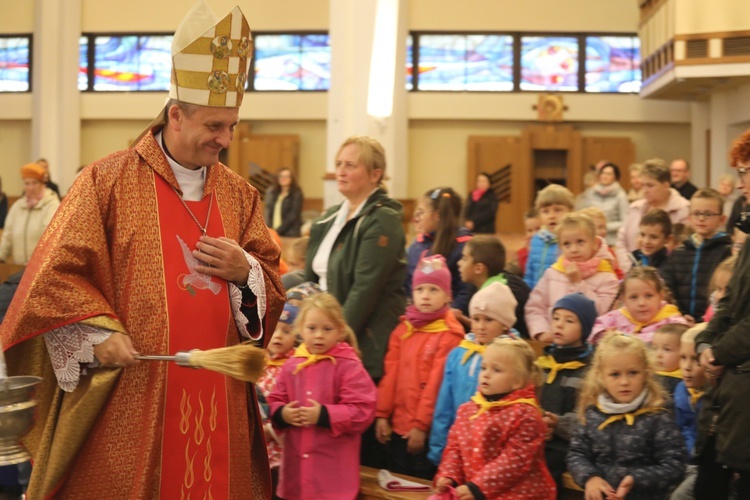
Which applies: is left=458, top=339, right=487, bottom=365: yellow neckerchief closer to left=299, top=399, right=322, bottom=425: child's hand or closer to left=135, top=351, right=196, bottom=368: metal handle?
left=299, top=399, right=322, bottom=425: child's hand

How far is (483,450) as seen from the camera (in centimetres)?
399

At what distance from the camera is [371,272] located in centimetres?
480

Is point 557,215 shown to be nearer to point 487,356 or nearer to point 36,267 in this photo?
point 487,356

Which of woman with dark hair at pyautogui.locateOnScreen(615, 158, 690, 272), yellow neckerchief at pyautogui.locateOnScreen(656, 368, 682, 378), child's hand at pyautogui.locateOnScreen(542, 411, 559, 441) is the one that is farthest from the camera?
woman with dark hair at pyautogui.locateOnScreen(615, 158, 690, 272)

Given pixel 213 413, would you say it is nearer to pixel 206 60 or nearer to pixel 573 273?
pixel 206 60

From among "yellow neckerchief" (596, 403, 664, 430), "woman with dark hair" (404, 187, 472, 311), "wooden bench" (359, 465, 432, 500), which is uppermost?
"woman with dark hair" (404, 187, 472, 311)

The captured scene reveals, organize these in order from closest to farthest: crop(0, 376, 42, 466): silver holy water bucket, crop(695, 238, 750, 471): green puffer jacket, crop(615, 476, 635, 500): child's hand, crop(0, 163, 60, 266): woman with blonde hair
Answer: crop(0, 376, 42, 466): silver holy water bucket → crop(695, 238, 750, 471): green puffer jacket → crop(615, 476, 635, 500): child's hand → crop(0, 163, 60, 266): woman with blonde hair

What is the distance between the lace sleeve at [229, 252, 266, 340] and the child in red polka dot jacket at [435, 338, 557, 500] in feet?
4.09

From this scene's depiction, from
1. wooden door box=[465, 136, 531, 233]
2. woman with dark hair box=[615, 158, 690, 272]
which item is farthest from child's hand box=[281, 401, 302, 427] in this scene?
wooden door box=[465, 136, 531, 233]

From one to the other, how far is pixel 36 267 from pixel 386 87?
889 cm

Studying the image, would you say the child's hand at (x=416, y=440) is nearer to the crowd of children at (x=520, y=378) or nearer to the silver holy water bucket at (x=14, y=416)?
the crowd of children at (x=520, y=378)

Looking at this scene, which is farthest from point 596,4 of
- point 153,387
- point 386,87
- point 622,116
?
point 153,387

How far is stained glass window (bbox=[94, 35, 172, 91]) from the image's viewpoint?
62.8ft

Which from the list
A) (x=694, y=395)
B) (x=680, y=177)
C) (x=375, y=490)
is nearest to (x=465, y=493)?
(x=375, y=490)
